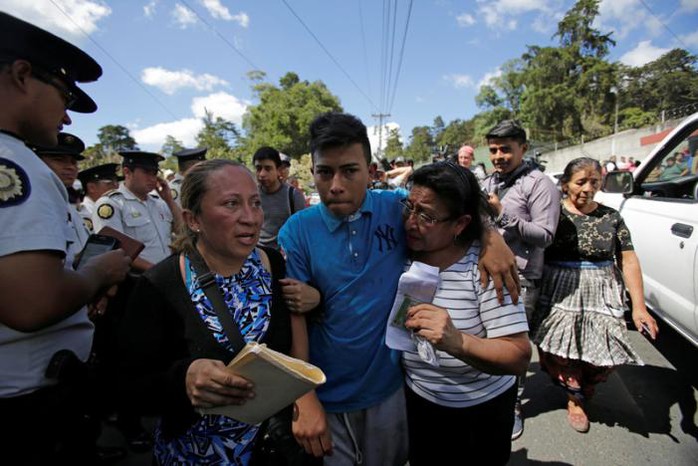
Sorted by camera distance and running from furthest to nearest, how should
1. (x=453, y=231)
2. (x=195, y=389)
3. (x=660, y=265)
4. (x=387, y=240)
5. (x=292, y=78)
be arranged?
(x=292, y=78) → (x=660, y=265) → (x=387, y=240) → (x=453, y=231) → (x=195, y=389)

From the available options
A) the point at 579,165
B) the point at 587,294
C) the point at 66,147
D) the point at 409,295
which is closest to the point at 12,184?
the point at 409,295

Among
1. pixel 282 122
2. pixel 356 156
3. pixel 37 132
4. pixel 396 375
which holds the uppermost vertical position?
pixel 282 122

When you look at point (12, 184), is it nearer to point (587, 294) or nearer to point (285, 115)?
point (587, 294)

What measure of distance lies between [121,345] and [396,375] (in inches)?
45.4

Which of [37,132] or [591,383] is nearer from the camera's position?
[37,132]

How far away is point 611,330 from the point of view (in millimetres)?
2559

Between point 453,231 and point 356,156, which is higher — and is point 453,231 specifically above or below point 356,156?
below

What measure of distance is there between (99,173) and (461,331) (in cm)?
580

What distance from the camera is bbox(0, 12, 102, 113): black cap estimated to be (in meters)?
1.18

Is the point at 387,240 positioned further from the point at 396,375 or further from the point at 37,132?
the point at 37,132

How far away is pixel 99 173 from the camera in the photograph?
5.16 metres

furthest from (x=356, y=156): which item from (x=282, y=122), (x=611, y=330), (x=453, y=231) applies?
(x=282, y=122)

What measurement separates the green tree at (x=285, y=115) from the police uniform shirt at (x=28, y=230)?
1454 inches

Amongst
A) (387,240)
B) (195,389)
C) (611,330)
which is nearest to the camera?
(195,389)
